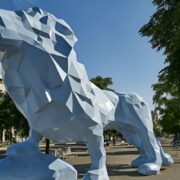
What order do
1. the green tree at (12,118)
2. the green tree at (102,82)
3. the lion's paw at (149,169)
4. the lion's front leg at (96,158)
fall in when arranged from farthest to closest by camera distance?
the green tree at (102,82) → the green tree at (12,118) → the lion's paw at (149,169) → the lion's front leg at (96,158)

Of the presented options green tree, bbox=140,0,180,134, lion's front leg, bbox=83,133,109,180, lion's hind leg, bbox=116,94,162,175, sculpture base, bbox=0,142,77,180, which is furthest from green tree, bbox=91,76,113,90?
sculpture base, bbox=0,142,77,180

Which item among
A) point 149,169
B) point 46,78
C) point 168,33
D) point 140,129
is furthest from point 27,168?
point 168,33

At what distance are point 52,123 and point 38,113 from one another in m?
0.39

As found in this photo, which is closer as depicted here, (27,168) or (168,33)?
(27,168)

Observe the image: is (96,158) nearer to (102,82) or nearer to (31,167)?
(31,167)

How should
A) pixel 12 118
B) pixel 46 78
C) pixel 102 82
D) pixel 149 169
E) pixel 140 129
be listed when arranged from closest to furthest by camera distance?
1. pixel 46 78
2. pixel 149 169
3. pixel 140 129
4. pixel 12 118
5. pixel 102 82

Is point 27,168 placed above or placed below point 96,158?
below

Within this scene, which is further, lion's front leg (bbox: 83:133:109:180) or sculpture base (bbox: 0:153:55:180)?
lion's front leg (bbox: 83:133:109:180)

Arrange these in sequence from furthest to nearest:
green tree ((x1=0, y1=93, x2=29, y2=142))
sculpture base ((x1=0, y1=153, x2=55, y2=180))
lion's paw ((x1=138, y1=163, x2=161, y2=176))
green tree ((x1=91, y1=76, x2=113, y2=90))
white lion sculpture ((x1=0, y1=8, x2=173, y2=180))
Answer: green tree ((x1=91, y1=76, x2=113, y2=90)) → green tree ((x1=0, y1=93, x2=29, y2=142)) → lion's paw ((x1=138, y1=163, x2=161, y2=176)) → white lion sculpture ((x1=0, y1=8, x2=173, y2=180)) → sculpture base ((x1=0, y1=153, x2=55, y2=180))

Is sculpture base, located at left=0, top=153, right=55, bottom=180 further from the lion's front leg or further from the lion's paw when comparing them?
the lion's paw

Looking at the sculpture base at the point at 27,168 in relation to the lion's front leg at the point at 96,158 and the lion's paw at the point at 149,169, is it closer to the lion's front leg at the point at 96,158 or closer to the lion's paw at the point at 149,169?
the lion's front leg at the point at 96,158

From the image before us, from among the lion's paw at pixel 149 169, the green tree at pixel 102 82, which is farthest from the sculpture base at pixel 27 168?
the green tree at pixel 102 82

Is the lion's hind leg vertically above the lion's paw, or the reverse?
the lion's hind leg

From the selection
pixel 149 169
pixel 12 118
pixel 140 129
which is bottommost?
pixel 149 169
